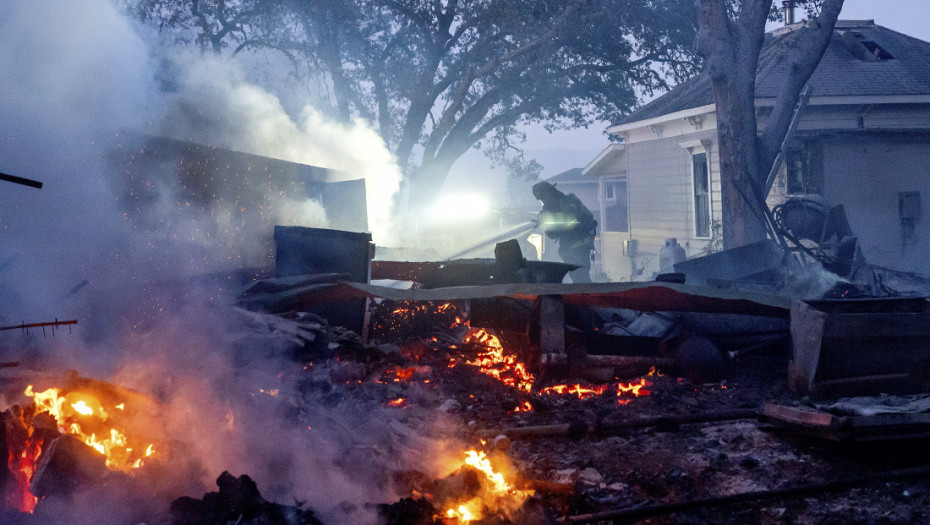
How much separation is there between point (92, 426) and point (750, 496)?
426 centimetres

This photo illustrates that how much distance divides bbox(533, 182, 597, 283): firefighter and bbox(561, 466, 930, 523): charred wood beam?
28.0 ft

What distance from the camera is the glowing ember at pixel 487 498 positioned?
354 cm

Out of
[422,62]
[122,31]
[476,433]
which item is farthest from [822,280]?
[422,62]

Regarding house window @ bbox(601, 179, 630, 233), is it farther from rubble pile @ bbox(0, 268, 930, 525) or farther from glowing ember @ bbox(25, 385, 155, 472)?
glowing ember @ bbox(25, 385, 155, 472)

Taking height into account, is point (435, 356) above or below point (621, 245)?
below

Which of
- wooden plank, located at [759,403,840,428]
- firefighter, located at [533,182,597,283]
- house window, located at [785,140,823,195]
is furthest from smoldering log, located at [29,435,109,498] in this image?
house window, located at [785,140,823,195]

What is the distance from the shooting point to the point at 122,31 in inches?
323

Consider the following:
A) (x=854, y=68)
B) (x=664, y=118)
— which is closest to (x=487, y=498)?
(x=664, y=118)

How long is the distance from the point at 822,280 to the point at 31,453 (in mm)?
9215

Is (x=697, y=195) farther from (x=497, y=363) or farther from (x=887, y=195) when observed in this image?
(x=497, y=363)

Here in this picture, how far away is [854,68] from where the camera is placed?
14.7 meters

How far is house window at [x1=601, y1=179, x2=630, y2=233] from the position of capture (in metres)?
24.0

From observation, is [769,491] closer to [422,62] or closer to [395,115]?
[422,62]

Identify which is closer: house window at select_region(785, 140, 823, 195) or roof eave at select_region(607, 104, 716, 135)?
house window at select_region(785, 140, 823, 195)
